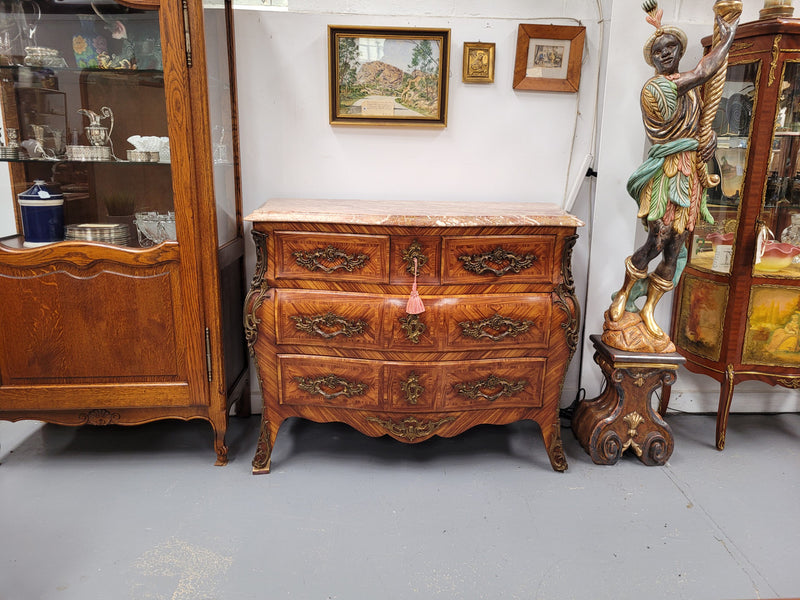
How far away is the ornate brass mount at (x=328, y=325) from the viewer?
2186mm

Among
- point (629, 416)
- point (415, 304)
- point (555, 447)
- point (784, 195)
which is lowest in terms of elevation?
point (555, 447)

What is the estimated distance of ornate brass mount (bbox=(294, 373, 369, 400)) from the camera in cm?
225

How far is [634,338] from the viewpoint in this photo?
2.41 metres

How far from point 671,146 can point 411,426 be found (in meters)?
1.50

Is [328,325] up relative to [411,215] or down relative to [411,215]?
down

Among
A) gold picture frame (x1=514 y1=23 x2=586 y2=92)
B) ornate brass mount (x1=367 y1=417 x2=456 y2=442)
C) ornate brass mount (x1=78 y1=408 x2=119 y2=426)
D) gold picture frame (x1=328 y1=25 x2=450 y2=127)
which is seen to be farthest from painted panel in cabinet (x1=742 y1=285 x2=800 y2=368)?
ornate brass mount (x1=78 y1=408 x2=119 y2=426)

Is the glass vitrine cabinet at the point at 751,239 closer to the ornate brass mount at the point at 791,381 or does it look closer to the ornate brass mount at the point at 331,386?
the ornate brass mount at the point at 791,381

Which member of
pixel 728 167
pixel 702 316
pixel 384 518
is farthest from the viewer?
pixel 702 316

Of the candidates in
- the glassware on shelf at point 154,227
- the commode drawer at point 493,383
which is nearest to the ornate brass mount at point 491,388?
the commode drawer at point 493,383

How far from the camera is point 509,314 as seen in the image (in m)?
2.20

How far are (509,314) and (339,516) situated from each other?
1.00 metres

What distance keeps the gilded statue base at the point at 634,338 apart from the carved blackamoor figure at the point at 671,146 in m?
0.19

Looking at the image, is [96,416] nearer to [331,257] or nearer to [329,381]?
A: [329,381]

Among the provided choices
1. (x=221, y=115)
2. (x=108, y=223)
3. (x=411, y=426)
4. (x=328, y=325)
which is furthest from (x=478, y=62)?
(x=108, y=223)
